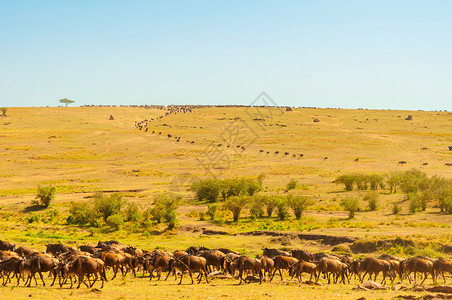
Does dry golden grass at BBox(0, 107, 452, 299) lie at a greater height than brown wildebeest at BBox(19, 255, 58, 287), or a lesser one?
greater

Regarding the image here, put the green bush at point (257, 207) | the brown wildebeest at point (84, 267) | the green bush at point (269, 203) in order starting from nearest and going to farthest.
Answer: the brown wildebeest at point (84, 267)
the green bush at point (269, 203)
the green bush at point (257, 207)

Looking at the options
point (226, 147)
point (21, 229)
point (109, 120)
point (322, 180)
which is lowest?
point (21, 229)

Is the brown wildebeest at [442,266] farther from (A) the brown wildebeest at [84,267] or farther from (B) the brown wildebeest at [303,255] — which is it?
(A) the brown wildebeest at [84,267]

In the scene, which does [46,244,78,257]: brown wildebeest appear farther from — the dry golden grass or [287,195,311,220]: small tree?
[287,195,311,220]: small tree

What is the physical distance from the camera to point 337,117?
15000 centimetres

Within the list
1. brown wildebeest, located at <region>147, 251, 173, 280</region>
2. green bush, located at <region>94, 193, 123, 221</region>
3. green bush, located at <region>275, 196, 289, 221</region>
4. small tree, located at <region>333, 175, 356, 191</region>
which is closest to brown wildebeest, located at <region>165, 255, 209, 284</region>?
brown wildebeest, located at <region>147, 251, 173, 280</region>

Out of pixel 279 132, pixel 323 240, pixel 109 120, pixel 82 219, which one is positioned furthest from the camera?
pixel 109 120

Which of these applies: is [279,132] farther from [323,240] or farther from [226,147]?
[323,240]

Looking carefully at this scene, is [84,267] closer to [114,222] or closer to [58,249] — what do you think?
[58,249]

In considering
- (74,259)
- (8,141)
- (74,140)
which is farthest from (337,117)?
(74,259)

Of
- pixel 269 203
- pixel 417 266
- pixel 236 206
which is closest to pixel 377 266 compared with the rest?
pixel 417 266

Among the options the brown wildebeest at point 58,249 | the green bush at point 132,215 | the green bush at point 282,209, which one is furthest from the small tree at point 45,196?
the green bush at point 282,209

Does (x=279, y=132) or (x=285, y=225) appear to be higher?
(x=279, y=132)

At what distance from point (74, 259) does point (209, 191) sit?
3105 cm
